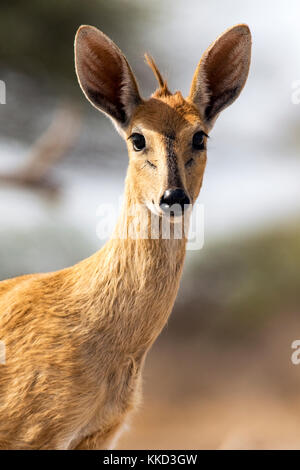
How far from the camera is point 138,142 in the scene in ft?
7.36

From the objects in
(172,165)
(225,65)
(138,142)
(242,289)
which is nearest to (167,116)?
(138,142)

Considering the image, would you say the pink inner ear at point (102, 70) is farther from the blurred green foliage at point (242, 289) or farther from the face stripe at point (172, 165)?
the blurred green foliage at point (242, 289)

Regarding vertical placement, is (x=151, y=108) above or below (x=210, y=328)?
above

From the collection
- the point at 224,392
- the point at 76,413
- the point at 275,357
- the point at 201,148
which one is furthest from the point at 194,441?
the point at 201,148

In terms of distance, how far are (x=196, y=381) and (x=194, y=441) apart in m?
1.04

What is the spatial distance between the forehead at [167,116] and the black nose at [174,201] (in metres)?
0.31

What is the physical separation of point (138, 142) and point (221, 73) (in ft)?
1.65

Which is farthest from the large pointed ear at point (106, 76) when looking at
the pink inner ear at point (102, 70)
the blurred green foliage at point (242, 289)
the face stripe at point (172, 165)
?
the blurred green foliage at point (242, 289)

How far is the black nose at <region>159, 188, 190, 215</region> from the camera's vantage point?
1978mm

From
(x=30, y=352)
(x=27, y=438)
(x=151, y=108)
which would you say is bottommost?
(x=27, y=438)

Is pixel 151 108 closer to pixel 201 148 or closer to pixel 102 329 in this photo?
pixel 201 148

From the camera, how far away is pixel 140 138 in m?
2.24

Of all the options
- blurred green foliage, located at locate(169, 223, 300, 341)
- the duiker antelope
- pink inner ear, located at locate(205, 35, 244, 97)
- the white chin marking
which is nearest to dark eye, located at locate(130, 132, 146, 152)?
the duiker antelope

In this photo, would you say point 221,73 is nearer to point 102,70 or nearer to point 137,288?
point 102,70
